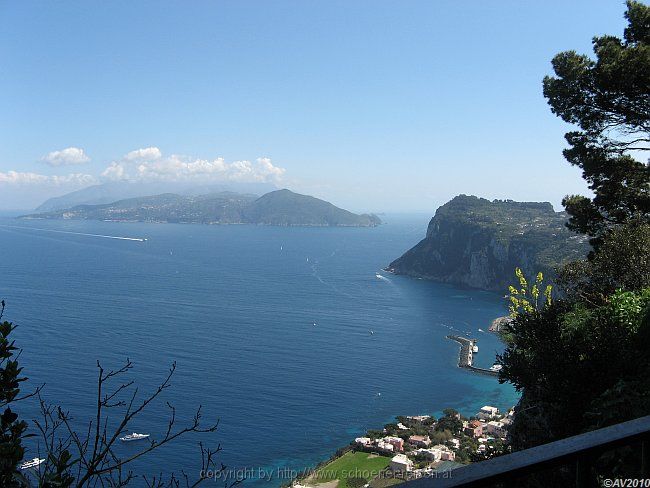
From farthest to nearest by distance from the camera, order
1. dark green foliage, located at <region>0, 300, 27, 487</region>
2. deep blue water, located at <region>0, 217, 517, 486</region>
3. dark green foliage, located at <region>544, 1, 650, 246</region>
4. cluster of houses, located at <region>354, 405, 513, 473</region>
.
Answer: deep blue water, located at <region>0, 217, 517, 486</region>
cluster of houses, located at <region>354, 405, 513, 473</region>
dark green foliage, located at <region>544, 1, 650, 246</region>
dark green foliage, located at <region>0, 300, 27, 487</region>

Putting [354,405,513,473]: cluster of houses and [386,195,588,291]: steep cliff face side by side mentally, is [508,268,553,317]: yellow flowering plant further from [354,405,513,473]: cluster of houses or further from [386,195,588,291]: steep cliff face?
[386,195,588,291]: steep cliff face

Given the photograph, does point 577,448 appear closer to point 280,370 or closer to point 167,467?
point 167,467

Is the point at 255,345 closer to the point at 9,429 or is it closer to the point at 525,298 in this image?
the point at 525,298

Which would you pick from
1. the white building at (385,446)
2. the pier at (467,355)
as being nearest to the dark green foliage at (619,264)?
the white building at (385,446)

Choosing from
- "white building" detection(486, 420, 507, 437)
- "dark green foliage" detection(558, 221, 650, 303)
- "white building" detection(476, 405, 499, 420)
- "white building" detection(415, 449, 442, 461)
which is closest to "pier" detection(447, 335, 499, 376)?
"white building" detection(476, 405, 499, 420)

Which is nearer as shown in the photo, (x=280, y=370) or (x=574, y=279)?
(x=574, y=279)

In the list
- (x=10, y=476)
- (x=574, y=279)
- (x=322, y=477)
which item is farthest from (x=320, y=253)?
(x=10, y=476)
